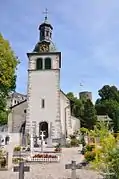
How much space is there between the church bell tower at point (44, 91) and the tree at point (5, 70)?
13.8 m

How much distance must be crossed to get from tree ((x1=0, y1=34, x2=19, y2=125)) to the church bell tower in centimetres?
1375

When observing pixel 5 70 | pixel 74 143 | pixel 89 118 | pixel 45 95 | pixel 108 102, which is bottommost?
pixel 74 143

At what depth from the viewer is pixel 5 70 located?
19.8 meters

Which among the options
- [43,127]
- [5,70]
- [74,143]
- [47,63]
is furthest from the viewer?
[47,63]

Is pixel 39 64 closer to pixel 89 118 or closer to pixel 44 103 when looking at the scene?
pixel 44 103

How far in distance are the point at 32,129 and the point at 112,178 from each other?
88.3ft

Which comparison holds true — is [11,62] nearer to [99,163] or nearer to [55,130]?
[99,163]

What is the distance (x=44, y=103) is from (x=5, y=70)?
16.4 metres

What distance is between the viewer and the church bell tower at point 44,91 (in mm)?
35000

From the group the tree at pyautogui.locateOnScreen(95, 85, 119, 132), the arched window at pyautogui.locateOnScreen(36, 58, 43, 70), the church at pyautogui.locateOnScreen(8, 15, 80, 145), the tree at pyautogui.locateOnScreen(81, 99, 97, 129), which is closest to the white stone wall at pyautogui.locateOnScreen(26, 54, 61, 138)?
the church at pyautogui.locateOnScreen(8, 15, 80, 145)

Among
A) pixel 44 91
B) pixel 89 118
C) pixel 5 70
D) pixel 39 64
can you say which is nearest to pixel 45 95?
pixel 44 91

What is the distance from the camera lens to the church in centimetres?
3498

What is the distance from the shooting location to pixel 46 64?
37.8 metres

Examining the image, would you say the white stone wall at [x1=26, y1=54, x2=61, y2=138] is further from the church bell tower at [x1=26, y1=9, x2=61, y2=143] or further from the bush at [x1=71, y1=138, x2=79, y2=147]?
the bush at [x1=71, y1=138, x2=79, y2=147]
